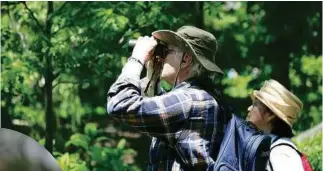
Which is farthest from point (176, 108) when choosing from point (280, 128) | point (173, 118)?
point (280, 128)

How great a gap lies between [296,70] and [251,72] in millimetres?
A: 780

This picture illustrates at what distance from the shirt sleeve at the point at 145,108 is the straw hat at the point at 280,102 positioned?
1279mm

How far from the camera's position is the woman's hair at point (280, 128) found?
→ 375cm

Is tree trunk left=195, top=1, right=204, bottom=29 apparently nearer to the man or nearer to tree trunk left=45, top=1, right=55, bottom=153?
tree trunk left=45, top=1, right=55, bottom=153

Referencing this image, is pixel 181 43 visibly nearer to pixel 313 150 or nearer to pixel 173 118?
pixel 173 118

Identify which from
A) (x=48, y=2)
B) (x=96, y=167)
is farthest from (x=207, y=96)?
(x=48, y=2)

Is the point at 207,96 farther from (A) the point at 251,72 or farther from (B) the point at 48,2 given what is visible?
(A) the point at 251,72

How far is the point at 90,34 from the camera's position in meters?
6.59

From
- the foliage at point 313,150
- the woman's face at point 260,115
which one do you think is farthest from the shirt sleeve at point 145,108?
the foliage at point 313,150

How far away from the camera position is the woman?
343 cm

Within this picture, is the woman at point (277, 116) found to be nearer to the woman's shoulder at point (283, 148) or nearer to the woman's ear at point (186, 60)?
the woman's shoulder at point (283, 148)

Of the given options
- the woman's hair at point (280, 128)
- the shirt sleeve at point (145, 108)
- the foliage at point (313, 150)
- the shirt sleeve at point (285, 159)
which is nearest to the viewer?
the shirt sleeve at point (145, 108)

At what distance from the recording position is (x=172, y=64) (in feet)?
9.14

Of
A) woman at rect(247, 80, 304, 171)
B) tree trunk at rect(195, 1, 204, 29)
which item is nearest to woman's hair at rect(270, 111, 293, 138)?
woman at rect(247, 80, 304, 171)
